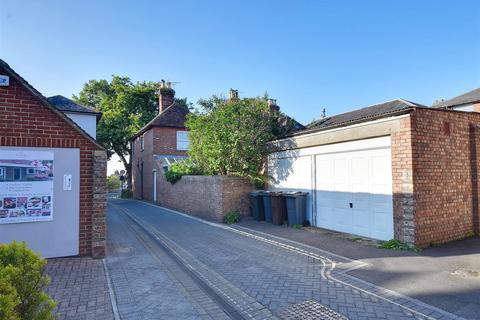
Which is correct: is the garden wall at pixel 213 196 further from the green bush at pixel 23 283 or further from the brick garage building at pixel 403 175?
the green bush at pixel 23 283

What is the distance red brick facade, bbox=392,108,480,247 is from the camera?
7352 mm

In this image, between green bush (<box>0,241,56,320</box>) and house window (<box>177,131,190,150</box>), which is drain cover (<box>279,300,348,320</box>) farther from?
house window (<box>177,131,190,150</box>)

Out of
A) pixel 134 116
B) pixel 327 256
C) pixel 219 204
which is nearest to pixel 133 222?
pixel 219 204

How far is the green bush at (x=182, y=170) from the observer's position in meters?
16.2

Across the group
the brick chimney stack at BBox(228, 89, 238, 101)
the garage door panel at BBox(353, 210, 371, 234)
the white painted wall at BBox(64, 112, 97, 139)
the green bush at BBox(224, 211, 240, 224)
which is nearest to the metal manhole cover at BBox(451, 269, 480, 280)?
the garage door panel at BBox(353, 210, 371, 234)

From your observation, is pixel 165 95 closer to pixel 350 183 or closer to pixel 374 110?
pixel 374 110

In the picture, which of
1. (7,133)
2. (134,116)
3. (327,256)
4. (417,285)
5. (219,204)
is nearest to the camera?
(417,285)

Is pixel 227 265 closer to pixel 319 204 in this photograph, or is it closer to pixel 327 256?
pixel 327 256

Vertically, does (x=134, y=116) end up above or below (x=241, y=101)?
above

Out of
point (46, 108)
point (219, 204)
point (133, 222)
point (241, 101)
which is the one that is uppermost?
point (241, 101)

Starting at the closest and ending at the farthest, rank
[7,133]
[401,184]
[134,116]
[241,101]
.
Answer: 1. [7,133]
2. [401,184]
3. [241,101]
4. [134,116]

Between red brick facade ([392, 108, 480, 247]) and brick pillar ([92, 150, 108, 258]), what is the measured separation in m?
7.22

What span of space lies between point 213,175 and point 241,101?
3552 millimetres

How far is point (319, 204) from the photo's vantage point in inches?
405
